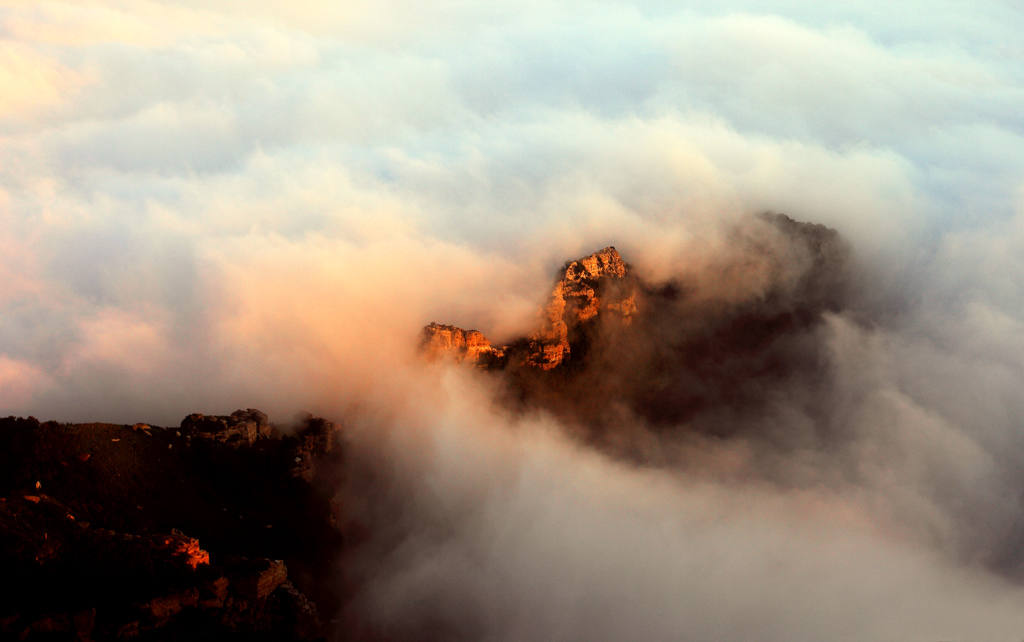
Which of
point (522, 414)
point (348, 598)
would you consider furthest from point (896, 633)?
point (348, 598)

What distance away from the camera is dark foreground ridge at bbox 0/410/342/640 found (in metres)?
72.8

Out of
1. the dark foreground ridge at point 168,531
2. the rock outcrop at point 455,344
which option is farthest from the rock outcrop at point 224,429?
the rock outcrop at point 455,344

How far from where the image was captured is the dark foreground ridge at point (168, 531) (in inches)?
2867

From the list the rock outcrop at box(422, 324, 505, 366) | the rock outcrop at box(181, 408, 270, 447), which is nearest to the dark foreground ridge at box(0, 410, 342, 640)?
the rock outcrop at box(181, 408, 270, 447)

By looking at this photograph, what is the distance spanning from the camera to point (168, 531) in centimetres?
9306

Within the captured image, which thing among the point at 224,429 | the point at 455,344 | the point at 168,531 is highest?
the point at 455,344

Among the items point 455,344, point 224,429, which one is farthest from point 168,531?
point 455,344

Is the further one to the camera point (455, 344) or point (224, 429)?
point (455, 344)

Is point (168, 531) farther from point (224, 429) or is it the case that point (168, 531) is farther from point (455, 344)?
point (455, 344)

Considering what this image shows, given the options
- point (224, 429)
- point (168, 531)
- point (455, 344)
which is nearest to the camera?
point (168, 531)

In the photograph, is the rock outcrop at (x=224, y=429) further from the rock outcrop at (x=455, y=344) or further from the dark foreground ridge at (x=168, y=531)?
the rock outcrop at (x=455, y=344)

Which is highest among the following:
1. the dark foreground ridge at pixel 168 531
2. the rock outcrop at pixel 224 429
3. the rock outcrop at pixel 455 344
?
the rock outcrop at pixel 455 344

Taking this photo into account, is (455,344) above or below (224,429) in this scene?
above

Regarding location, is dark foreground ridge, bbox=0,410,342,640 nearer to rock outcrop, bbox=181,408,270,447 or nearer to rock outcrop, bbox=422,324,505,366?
rock outcrop, bbox=181,408,270,447
